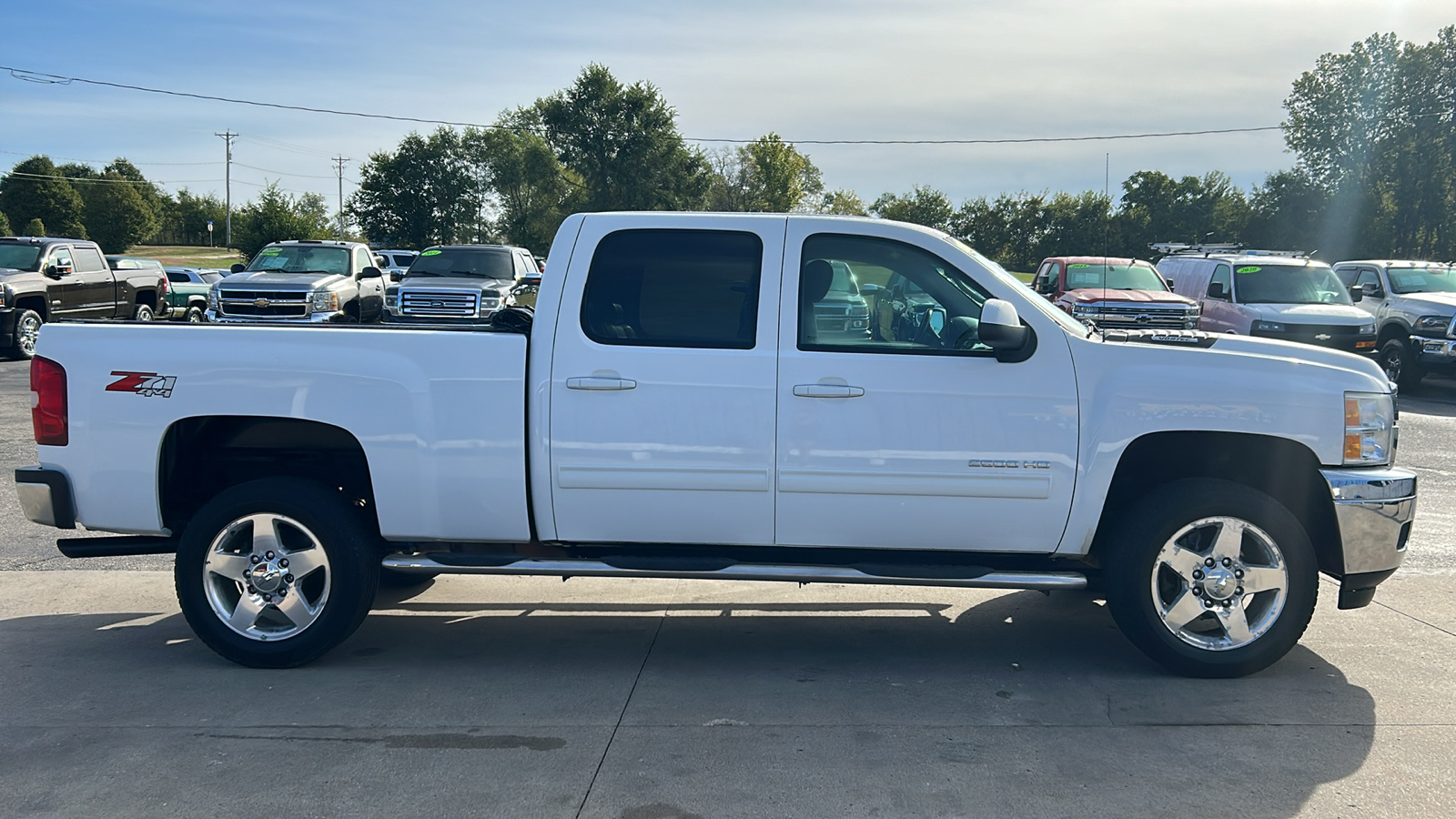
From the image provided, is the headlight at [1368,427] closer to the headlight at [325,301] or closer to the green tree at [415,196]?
the headlight at [325,301]

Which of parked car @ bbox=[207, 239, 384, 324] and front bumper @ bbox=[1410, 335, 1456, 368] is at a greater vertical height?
parked car @ bbox=[207, 239, 384, 324]

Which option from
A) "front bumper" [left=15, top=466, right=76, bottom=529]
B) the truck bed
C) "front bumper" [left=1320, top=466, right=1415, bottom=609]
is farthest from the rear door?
"front bumper" [left=1320, top=466, right=1415, bottom=609]

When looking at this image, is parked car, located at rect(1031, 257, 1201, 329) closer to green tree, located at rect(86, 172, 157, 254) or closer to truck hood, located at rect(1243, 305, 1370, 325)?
truck hood, located at rect(1243, 305, 1370, 325)

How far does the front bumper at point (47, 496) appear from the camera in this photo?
497 centimetres

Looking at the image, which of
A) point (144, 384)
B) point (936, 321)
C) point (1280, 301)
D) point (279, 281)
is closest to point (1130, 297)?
point (1280, 301)

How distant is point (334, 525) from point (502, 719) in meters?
1.20

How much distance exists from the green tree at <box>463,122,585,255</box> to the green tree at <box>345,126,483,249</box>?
6.86 ft

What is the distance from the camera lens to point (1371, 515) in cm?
478

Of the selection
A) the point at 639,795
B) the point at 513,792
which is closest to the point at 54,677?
the point at 513,792

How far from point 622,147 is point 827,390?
69.8 m

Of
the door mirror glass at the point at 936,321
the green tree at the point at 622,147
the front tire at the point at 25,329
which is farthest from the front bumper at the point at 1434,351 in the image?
the green tree at the point at 622,147

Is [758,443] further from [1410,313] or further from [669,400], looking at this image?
[1410,313]

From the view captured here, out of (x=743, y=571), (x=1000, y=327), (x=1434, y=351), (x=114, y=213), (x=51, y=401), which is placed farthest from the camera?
(x=114, y=213)

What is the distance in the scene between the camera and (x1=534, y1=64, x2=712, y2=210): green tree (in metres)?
70.8
